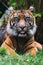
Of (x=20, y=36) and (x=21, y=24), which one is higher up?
(x=21, y=24)

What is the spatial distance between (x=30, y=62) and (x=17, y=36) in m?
1.72

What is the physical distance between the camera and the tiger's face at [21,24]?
25.4 ft

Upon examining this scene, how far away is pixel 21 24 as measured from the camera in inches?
304

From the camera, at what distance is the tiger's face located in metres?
7.74

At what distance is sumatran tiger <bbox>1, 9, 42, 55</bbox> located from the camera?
313 inches

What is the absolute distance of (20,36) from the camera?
7.88 m

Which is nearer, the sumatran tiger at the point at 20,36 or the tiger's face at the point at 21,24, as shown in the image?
the tiger's face at the point at 21,24

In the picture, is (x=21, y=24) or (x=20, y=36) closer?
(x=21, y=24)

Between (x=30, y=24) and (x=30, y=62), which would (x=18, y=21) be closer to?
(x=30, y=24)

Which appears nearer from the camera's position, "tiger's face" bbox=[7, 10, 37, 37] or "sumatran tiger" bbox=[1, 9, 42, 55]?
"tiger's face" bbox=[7, 10, 37, 37]

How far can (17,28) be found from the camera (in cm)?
784

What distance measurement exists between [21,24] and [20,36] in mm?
319

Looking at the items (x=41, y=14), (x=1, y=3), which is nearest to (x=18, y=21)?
(x=41, y=14)

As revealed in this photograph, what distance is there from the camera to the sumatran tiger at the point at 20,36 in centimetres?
796
